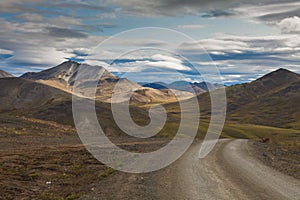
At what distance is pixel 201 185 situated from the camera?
18016 mm

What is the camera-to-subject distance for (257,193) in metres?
16.1

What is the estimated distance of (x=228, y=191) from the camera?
16484mm

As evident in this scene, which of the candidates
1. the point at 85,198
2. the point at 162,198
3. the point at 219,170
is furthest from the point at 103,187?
the point at 219,170

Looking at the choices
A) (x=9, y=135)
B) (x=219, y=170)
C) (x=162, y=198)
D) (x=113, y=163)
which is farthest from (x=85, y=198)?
(x=9, y=135)

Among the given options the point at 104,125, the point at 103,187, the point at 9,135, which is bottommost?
the point at 104,125

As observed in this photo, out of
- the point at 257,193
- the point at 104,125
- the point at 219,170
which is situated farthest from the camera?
the point at 104,125

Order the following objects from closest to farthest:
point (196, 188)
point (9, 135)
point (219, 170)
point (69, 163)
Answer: point (196, 188)
point (219, 170)
point (69, 163)
point (9, 135)

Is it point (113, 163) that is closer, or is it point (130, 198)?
point (130, 198)

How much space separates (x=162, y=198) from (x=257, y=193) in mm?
4547

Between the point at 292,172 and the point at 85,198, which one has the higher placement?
the point at 85,198

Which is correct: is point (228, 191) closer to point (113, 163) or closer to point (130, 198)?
point (130, 198)

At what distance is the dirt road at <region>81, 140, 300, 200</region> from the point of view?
1562 cm

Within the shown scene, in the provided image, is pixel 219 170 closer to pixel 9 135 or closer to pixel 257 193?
pixel 257 193

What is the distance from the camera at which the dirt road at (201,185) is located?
15617 mm
